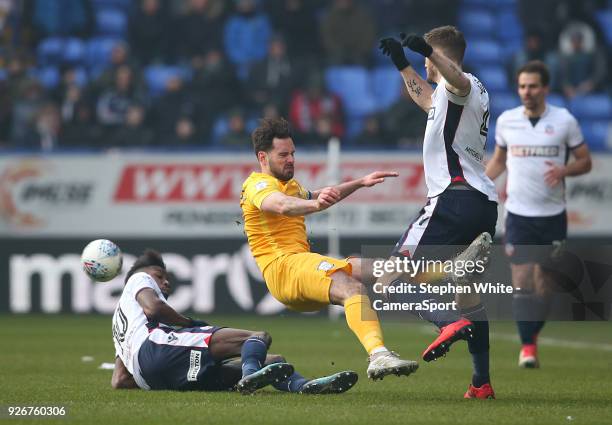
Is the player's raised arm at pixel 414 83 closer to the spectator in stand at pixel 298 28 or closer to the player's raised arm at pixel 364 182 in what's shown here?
the player's raised arm at pixel 364 182

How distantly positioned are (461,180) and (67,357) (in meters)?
5.68

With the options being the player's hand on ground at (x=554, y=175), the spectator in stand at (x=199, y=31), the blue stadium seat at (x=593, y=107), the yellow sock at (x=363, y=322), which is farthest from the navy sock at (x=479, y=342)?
the spectator in stand at (x=199, y=31)

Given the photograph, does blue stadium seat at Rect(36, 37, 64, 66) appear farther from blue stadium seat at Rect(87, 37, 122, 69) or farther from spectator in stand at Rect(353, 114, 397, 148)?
spectator in stand at Rect(353, 114, 397, 148)

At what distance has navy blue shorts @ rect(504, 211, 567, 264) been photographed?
11953mm

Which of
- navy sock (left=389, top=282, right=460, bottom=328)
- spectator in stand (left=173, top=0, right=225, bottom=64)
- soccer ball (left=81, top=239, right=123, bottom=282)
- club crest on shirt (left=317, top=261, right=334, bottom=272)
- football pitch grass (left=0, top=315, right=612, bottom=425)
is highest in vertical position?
spectator in stand (left=173, top=0, right=225, bottom=64)

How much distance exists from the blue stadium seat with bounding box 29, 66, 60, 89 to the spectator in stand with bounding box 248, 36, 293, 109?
3.54 meters

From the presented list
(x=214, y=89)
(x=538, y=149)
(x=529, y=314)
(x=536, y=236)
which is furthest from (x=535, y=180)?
(x=214, y=89)

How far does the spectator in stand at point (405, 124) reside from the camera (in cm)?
1922

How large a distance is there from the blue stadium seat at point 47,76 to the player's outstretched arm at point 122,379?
1251 cm

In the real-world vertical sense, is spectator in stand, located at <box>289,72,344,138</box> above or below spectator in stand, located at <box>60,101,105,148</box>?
above

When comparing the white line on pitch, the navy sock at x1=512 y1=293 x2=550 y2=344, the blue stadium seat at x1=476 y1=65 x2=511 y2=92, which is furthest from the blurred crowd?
the navy sock at x1=512 y1=293 x2=550 y2=344

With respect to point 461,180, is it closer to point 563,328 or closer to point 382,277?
point 382,277

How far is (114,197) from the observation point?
719 inches

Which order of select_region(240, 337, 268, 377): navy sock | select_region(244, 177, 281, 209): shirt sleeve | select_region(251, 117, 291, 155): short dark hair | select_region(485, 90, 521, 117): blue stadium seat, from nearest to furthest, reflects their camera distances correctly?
select_region(244, 177, 281, 209): shirt sleeve < select_region(240, 337, 268, 377): navy sock < select_region(251, 117, 291, 155): short dark hair < select_region(485, 90, 521, 117): blue stadium seat
